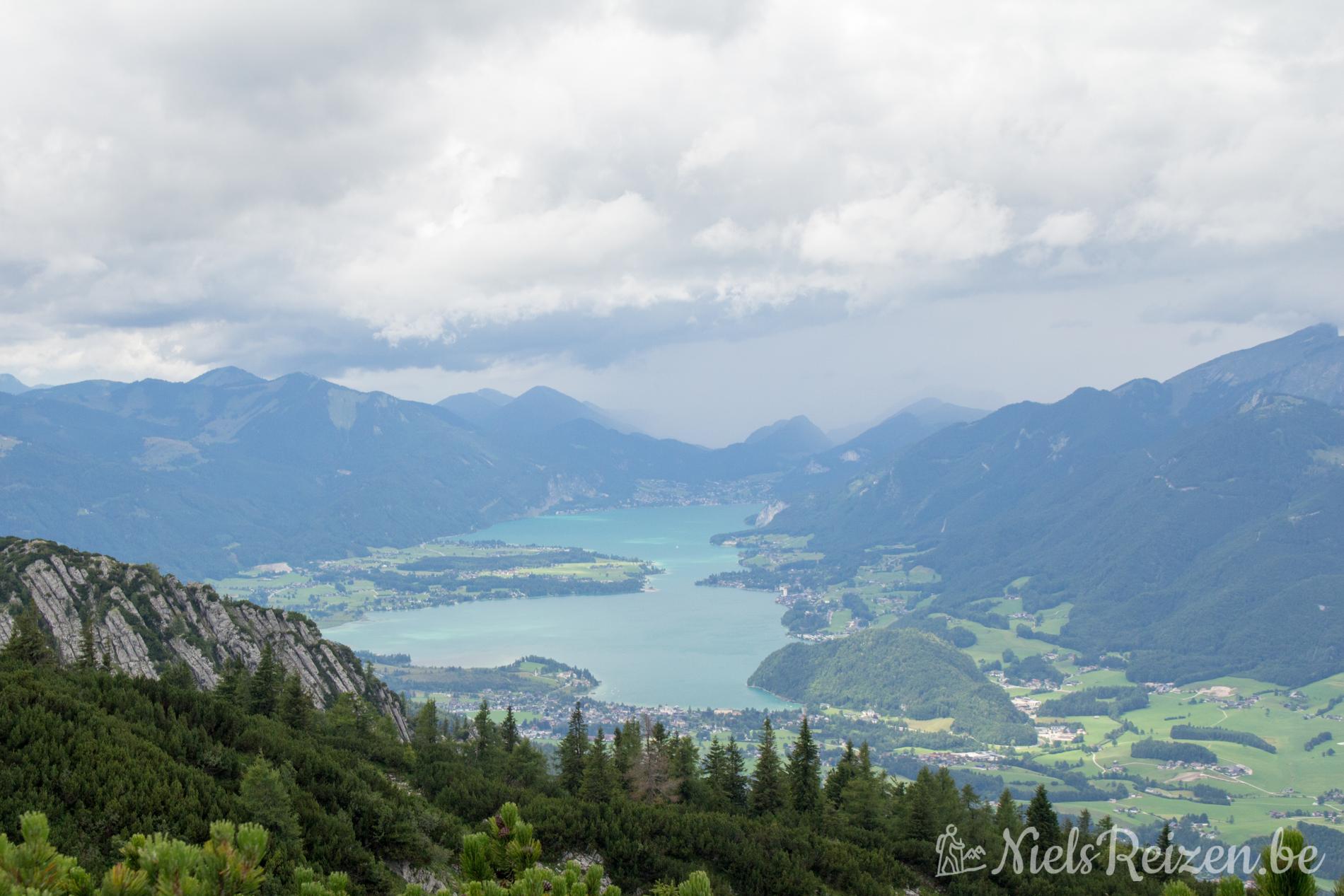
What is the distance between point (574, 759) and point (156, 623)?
35089 mm

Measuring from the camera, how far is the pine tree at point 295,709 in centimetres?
4278

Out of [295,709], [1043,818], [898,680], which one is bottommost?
[898,680]

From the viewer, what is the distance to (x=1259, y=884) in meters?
7.96

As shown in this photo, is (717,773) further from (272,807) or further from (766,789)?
(272,807)

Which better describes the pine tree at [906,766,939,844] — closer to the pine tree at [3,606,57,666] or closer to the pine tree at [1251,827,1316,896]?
the pine tree at [1251,827,1316,896]

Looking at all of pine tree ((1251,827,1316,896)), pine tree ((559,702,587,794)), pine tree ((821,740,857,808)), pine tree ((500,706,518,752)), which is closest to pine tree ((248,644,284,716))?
pine tree ((500,706,518,752))

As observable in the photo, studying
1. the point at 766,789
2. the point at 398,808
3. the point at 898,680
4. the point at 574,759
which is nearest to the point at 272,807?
the point at 398,808

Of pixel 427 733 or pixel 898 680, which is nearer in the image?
pixel 427 733

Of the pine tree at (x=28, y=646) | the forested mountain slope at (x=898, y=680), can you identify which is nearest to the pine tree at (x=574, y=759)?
the pine tree at (x=28, y=646)

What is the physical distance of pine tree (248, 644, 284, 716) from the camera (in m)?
44.1

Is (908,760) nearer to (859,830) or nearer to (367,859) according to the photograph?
(859,830)

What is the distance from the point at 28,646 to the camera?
40.8 metres

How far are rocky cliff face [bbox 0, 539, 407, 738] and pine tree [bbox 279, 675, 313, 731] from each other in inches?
391

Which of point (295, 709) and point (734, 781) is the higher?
point (295, 709)
